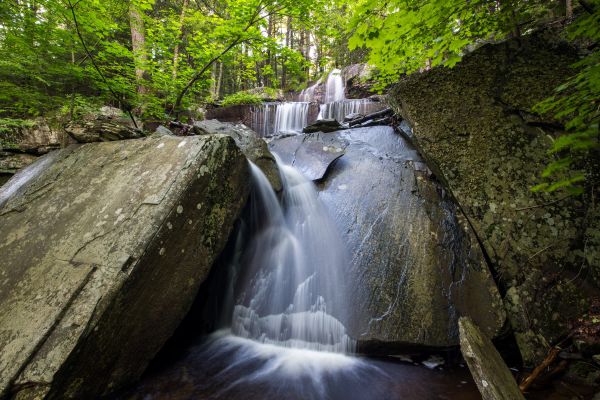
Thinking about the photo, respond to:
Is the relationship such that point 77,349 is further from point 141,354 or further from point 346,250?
point 346,250

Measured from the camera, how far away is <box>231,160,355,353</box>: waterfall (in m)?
3.73

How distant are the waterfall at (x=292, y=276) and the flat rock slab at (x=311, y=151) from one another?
Result: 664 millimetres

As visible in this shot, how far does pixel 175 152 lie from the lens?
344 centimetres

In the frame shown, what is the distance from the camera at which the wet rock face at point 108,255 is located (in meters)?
2.21

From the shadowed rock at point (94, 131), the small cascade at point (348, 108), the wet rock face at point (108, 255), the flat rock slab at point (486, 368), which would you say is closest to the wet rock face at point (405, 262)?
the flat rock slab at point (486, 368)

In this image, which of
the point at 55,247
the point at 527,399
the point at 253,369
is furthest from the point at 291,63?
the point at 527,399

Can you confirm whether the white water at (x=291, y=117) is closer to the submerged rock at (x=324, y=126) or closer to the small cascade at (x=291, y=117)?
the small cascade at (x=291, y=117)

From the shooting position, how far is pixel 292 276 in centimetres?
434

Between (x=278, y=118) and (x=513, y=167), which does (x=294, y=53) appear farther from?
(x=278, y=118)

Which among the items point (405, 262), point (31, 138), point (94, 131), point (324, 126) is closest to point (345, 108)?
point (324, 126)

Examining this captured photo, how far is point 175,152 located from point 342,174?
338 cm

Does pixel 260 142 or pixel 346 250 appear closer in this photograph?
pixel 346 250

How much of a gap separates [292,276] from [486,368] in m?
2.61

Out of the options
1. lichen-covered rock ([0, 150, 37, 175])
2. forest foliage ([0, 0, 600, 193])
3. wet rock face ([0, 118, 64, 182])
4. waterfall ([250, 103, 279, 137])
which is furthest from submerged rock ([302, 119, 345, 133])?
lichen-covered rock ([0, 150, 37, 175])
